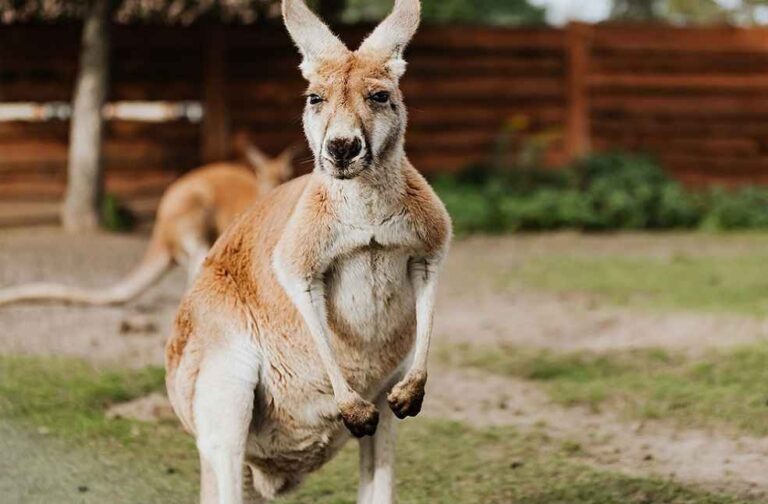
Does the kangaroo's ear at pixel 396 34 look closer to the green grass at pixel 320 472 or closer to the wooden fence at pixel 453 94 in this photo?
the green grass at pixel 320 472

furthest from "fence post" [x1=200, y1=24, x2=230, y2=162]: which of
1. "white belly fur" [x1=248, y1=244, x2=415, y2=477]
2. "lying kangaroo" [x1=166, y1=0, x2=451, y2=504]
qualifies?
"white belly fur" [x1=248, y1=244, x2=415, y2=477]

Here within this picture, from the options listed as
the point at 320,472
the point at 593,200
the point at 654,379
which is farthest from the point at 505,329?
the point at 593,200

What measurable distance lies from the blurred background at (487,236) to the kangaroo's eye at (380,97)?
2.41 feet

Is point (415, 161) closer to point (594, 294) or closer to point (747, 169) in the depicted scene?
point (747, 169)

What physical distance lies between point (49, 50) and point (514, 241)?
180 inches

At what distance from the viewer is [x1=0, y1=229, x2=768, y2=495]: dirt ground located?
466 cm

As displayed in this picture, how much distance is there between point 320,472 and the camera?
15.0 feet

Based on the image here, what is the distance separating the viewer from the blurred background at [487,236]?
15.1 ft

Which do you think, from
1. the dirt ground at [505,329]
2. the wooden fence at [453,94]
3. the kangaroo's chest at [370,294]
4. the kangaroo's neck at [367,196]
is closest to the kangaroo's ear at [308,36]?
the kangaroo's neck at [367,196]

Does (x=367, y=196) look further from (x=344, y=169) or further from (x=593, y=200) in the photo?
(x=593, y=200)

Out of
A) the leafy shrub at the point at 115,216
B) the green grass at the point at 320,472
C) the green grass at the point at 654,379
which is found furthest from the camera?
the leafy shrub at the point at 115,216

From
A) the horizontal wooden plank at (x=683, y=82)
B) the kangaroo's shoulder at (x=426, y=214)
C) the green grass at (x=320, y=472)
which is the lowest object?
the green grass at (x=320, y=472)

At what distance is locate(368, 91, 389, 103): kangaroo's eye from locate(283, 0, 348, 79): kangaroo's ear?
7.9 inches

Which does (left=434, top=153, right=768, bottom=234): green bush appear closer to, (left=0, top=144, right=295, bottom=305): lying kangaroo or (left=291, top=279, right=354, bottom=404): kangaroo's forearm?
(left=0, top=144, right=295, bottom=305): lying kangaroo
